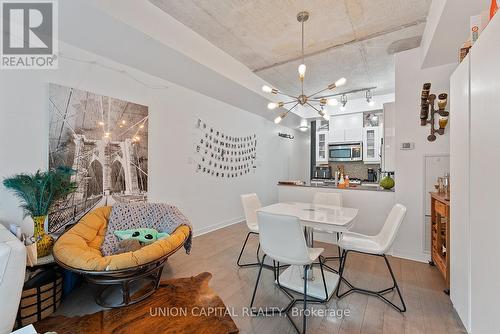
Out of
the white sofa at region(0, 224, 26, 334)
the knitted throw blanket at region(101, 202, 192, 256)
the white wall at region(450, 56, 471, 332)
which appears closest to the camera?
the white sofa at region(0, 224, 26, 334)

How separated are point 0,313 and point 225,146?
3.57m

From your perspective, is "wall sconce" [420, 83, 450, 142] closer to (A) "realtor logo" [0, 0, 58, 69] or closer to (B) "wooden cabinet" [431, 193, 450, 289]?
(B) "wooden cabinet" [431, 193, 450, 289]

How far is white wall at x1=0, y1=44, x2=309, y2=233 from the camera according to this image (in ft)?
6.80

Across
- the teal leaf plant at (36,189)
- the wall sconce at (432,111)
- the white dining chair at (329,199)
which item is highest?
the wall sconce at (432,111)

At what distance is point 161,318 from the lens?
5.87ft

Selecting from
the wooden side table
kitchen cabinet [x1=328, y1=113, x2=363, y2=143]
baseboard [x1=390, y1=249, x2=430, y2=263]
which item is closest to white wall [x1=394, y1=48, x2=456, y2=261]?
baseboard [x1=390, y1=249, x2=430, y2=263]

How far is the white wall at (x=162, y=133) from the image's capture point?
2.07m

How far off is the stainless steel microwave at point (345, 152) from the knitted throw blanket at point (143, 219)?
4.54 metres

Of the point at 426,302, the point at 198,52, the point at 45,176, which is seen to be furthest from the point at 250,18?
the point at 426,302

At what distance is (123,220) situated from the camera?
2512 millimetres

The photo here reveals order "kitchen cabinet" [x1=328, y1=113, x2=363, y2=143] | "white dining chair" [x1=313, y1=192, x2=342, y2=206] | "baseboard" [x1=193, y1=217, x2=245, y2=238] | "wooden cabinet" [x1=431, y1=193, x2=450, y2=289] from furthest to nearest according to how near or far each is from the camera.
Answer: "kitchen cabinet" [x1=328, y1=113, x2=363, y2=143], "baseboard" [x1=193, y1=217, x2=245, y2=238], "white dining chair" [x1=313, y1=192, x2=342, y2=206], "wooden cabinet" [x1=431, y1=193, x2=450, y2=289]

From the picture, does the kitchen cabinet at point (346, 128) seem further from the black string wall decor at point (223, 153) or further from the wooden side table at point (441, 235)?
the wooden side table at point (441, 235)

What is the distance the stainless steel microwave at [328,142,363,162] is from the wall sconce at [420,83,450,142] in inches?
106

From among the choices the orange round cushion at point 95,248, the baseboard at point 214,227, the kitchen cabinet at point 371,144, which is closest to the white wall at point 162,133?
the baseboard at point 214,227
